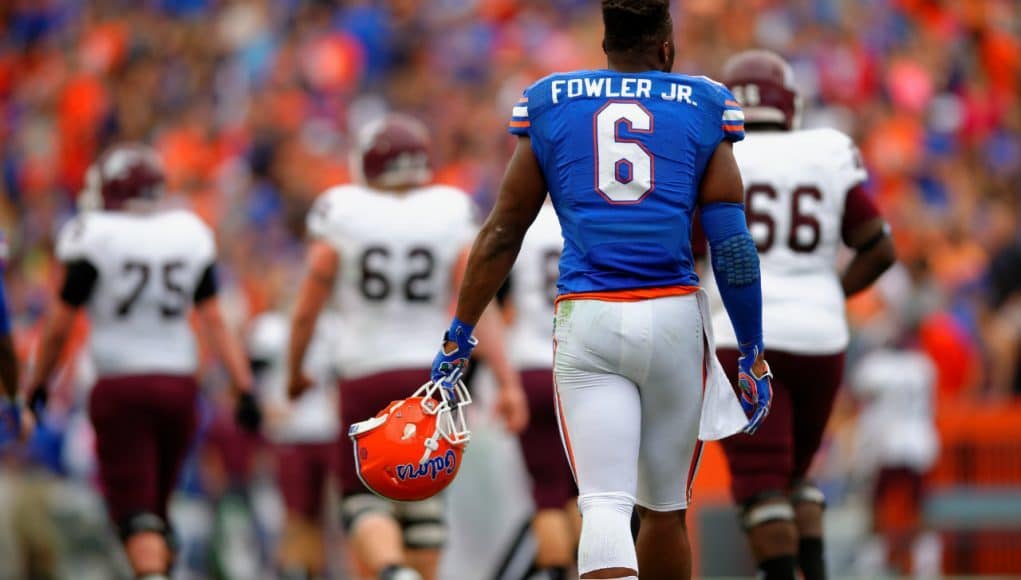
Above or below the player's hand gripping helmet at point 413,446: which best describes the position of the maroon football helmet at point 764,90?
above

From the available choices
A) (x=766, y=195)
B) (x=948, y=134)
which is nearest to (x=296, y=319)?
(x=766, y=195)

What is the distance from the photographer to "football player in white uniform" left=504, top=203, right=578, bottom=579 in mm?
9586

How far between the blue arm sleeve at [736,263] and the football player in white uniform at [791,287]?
1386 mm

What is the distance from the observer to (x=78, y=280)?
337 inches

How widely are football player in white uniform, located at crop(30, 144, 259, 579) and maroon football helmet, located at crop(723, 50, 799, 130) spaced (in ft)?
9.88

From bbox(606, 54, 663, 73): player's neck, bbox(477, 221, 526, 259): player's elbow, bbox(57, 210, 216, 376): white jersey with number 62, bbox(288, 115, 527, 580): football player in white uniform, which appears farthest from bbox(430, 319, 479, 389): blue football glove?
bbox(57, 210, 216, 376): white jersey with number 62

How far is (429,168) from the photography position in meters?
8.69

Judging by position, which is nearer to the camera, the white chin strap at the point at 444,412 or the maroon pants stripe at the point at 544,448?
the white chin strap at the point at 444,412

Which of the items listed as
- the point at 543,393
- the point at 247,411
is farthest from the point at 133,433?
the point at 543,393

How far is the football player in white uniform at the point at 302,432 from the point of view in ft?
36.2

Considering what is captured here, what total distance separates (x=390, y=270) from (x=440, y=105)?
10.6 meters

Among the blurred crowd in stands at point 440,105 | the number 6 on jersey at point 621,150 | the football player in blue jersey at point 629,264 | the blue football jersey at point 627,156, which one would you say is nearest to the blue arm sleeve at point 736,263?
the football player in blue jersey at point 629,264

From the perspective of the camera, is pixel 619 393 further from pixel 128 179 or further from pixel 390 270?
pixel 128 179

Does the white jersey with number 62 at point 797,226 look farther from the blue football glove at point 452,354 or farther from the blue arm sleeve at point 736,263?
the blue football glove at point 452,354
